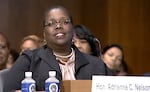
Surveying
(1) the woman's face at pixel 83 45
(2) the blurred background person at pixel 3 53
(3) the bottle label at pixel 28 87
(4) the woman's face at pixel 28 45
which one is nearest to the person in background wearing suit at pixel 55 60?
(3) the bottle label at pixel 28 87

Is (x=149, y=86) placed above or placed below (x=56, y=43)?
below

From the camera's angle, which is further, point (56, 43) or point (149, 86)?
point (56, 43)

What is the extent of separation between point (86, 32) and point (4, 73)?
3.29ft

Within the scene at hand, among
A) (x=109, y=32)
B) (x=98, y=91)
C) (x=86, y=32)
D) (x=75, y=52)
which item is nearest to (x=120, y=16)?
(x=109, y=32)

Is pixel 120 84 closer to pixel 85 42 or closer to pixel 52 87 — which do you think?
pixel 52 87

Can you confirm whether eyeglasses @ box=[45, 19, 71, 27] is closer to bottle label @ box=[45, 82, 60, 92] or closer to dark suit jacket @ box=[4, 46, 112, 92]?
dark suit jacket @ box=[4, 46, 112, 92]

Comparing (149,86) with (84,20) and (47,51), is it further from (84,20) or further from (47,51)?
(84,20)

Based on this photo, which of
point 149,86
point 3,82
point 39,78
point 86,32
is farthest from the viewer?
point 86,32

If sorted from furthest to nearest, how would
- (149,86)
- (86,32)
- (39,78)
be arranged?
(86,32) < (39,78) < (149,86)

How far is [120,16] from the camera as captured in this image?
18.3 feet

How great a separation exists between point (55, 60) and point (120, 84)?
1.62 ft

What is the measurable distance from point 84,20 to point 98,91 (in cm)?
391

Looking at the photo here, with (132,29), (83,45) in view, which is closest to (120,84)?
(83,45)

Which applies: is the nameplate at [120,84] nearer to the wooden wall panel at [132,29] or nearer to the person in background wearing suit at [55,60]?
the person in background wearing suit at [55,60]
